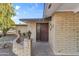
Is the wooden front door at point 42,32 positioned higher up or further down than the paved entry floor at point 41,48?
higher up

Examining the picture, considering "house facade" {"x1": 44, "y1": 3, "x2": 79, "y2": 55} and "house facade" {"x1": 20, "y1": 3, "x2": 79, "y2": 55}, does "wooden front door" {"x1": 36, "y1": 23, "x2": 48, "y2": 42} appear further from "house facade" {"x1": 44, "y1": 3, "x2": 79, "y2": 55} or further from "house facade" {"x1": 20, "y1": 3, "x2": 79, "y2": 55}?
"house facade" {"x1": 44, "y1": 3, "x2": 79, "y2": 55}

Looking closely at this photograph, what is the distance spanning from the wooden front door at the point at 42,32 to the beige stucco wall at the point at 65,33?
696 mm

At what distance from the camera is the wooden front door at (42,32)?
191 inches

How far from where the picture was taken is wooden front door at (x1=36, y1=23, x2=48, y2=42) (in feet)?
16.0

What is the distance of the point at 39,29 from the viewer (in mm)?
5176

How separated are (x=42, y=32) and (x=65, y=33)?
130 cm

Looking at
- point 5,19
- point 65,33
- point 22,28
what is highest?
point 5,19

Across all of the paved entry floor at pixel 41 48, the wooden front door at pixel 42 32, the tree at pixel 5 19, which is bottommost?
the paved entry floor at pixel 41 48

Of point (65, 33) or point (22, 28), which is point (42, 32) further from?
point (65, 33)

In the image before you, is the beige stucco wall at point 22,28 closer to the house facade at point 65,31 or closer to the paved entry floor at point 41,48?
the paved entry floor at point 41,48

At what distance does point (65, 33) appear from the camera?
5.94 m

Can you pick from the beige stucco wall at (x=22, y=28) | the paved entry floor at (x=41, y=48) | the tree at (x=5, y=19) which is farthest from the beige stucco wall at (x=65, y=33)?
the tree at (x=5, y=19)

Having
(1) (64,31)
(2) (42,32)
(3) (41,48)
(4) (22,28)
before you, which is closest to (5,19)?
(4) (22,28)

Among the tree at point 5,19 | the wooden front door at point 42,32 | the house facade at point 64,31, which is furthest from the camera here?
the house facade at point 64,31
